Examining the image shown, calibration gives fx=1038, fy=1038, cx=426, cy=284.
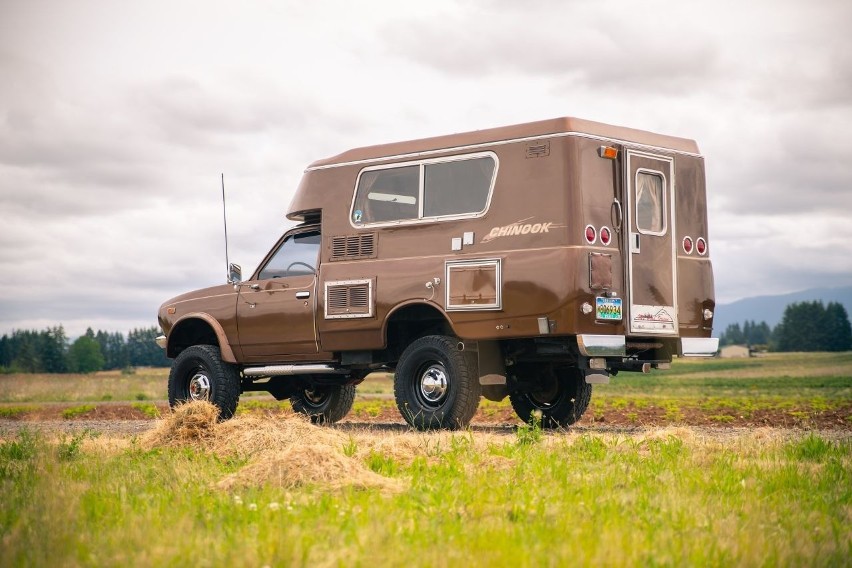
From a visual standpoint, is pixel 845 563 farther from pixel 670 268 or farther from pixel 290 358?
pixel 290 358

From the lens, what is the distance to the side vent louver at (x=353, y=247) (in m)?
11.4

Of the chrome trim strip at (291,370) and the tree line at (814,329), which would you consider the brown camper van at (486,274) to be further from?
the tree line at (814,329)

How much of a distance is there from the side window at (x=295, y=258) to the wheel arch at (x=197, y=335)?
879 mm

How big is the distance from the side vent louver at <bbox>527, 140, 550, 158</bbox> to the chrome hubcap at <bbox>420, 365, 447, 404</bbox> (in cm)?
242

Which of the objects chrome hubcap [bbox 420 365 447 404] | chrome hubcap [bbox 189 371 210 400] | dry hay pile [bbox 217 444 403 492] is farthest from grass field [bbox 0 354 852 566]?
chrome hubcap [bbox 189 371 210 400]

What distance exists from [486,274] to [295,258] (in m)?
3.05

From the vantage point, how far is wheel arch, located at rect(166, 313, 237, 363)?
1280 centimetres

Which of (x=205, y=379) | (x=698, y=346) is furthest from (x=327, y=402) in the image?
(x=698, y=346)

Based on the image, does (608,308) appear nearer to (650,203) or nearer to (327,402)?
(650,203)

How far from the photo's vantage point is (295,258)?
41.0 ft

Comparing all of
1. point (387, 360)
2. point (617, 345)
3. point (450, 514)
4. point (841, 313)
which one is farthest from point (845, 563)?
point (841, 313)

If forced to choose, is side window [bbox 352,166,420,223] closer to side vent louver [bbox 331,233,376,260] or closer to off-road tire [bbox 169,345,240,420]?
side vent louver [bbox 331,233,376,260]

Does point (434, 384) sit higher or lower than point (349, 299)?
lower

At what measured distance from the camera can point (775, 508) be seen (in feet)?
19.5
